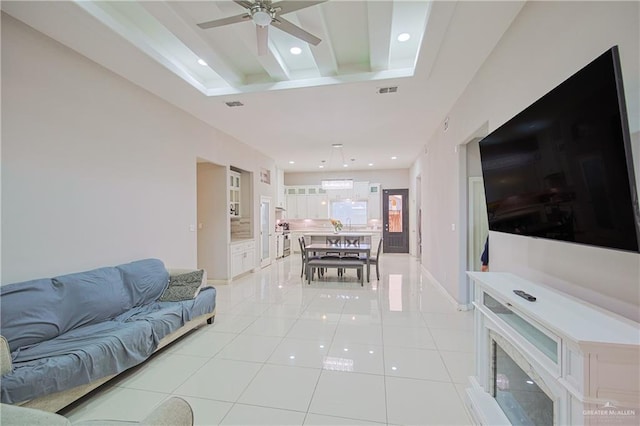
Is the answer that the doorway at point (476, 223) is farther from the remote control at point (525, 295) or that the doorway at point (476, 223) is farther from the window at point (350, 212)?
the window at point (350, 212)

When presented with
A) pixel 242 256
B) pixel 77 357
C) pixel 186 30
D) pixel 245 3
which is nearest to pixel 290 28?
pixel 245 3

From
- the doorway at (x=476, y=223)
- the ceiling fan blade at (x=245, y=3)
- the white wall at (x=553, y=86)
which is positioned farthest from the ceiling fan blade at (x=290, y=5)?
the doorway at (x=476, y=223)

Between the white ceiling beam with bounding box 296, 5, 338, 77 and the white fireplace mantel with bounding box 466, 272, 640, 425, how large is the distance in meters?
2.73

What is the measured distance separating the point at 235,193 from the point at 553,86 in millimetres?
6197

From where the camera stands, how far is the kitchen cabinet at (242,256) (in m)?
5.86

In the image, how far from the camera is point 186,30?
2680 mm

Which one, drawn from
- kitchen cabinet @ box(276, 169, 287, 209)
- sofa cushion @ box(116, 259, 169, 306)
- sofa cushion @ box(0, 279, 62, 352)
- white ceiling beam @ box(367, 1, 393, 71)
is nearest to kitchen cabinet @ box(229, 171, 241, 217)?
kitchen cabinet @ box(276, 169, 287, 209)

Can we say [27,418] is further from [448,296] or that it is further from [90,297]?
[448,296]

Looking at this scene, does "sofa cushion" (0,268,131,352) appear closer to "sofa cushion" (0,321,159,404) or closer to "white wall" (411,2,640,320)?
"sofa cushion" (0,321,159,404)

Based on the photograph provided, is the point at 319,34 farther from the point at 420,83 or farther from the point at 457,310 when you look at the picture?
the point at 457,310

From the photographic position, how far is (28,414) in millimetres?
1021

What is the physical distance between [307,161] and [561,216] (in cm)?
763

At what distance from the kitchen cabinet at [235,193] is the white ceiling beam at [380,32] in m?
4.45

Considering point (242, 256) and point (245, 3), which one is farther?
point (242, 256)
